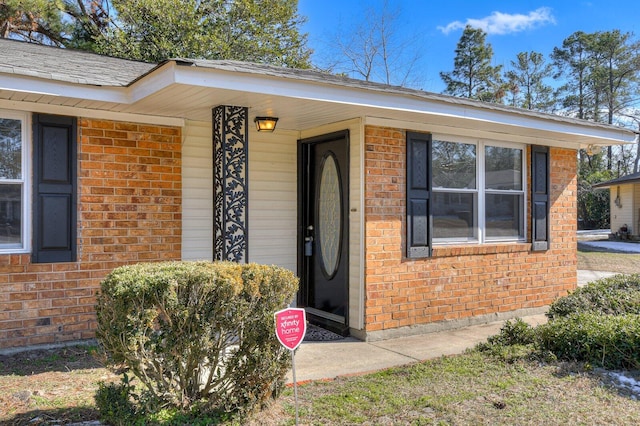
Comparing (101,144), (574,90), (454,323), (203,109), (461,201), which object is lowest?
(454,323)

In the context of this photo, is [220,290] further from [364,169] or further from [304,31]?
[304,31]

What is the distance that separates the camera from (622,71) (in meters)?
36.3

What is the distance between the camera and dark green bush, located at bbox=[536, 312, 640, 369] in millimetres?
4629

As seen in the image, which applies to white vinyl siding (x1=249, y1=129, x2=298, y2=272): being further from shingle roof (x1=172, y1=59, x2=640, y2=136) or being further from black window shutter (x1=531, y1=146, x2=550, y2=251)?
black window shutter (x1=531, y1=146, x2=550, y2=251)

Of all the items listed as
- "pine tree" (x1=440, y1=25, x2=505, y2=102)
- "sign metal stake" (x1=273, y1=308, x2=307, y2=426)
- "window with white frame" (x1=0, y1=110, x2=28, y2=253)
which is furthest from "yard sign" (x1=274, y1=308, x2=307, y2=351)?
"pine tree" (x1=440, y1=25, x2=505, y2=102)

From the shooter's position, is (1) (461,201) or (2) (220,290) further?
(1) (461,201)

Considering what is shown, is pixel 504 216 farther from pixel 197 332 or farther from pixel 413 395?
pixel 197 332

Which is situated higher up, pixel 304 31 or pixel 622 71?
pixel 622 71

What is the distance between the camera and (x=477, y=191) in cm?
702

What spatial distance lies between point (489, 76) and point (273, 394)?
36.0m

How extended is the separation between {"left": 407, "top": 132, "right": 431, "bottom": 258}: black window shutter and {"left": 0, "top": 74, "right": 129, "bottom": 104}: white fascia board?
3266mm

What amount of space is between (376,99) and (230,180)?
1.70 meters

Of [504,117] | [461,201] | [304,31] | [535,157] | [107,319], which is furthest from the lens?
[304,31]

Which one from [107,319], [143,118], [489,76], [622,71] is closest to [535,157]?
[143,118]
